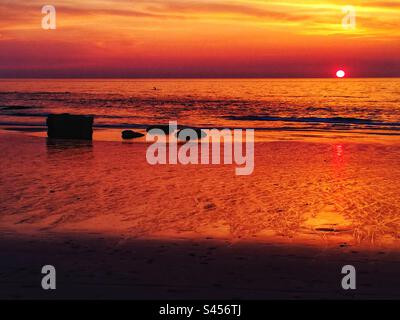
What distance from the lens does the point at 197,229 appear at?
31.3 feet

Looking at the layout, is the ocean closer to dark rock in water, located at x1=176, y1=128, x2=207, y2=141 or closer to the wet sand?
dark rock in water, located at x1=176, y1=128, x2=207, y2=141

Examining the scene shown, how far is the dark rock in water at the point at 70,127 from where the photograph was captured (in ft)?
79.5

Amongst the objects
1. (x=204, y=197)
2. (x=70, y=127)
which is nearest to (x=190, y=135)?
(x=70, y=127)

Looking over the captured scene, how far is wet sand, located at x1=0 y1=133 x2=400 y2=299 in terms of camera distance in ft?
22.7

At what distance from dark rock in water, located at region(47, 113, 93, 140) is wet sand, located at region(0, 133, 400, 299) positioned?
710 centimetres

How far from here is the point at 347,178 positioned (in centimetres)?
1477

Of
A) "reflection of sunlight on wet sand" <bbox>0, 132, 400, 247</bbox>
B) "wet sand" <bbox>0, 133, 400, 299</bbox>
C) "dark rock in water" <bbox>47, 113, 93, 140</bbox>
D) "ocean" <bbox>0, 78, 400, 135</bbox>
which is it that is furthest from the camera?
"ocean" <bbox>0, 78, 400, 135</bbox>

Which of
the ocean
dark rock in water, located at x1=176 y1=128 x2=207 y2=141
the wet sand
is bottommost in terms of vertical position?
the wet sand

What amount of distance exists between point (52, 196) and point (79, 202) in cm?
86

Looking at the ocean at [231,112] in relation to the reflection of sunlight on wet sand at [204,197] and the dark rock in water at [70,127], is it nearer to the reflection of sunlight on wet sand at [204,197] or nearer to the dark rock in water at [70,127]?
the dark rock in water at [70,127]

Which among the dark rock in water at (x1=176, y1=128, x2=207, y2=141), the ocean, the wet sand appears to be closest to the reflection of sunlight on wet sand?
the wet sand

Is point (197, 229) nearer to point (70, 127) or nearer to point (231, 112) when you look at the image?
point (70, 127)
